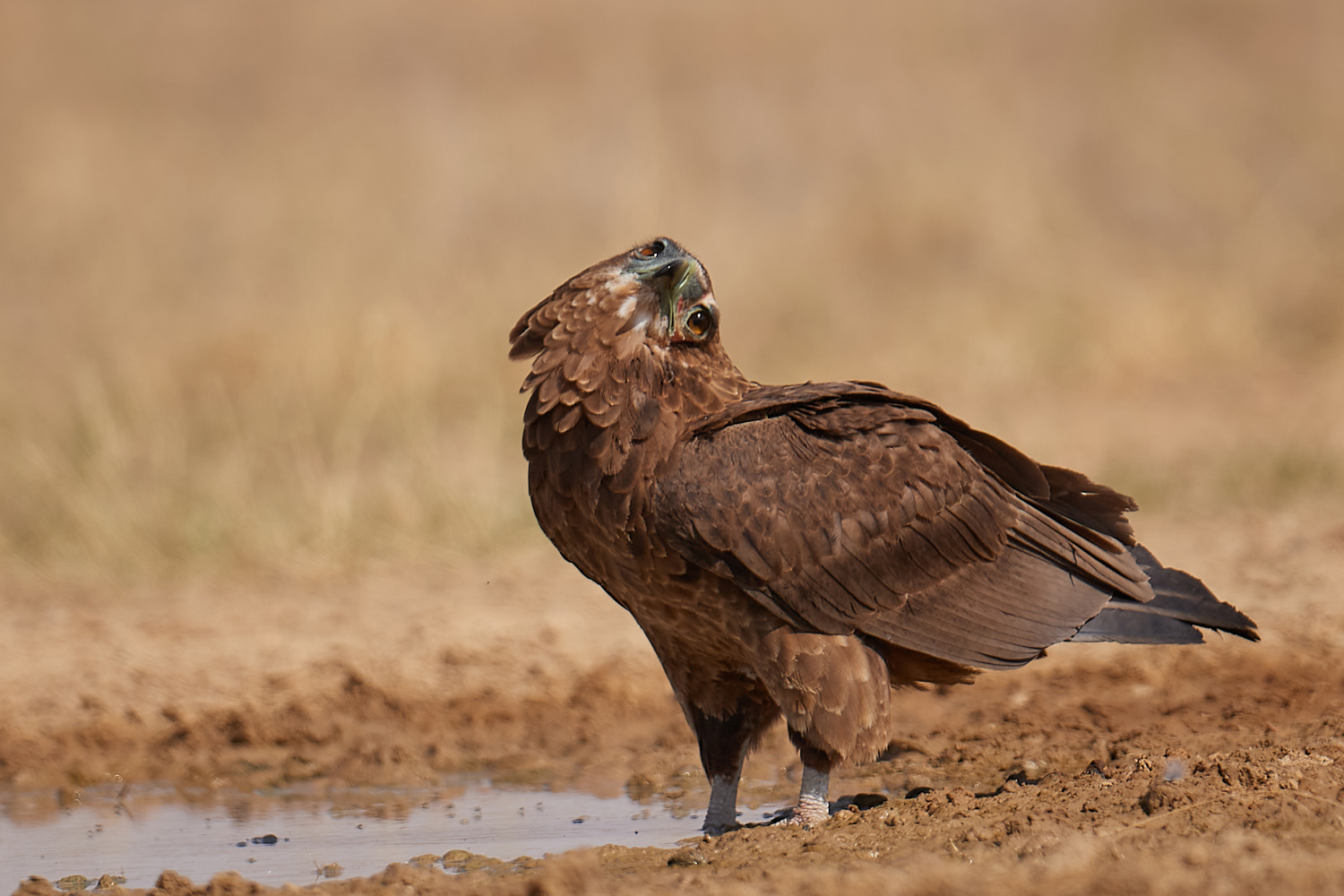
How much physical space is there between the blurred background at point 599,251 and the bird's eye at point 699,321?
3.65m

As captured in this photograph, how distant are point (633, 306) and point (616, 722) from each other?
2.13m

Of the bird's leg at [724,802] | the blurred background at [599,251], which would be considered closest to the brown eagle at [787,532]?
the bird's leg at [724,802]

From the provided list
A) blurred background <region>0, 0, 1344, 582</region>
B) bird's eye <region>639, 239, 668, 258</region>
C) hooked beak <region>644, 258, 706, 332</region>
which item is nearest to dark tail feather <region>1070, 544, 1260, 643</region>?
hooked beak <region>644, 258, 706, 332</region>

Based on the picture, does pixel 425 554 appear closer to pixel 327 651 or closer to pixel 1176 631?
pixel 327 651

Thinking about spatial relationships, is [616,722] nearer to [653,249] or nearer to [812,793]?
[812,793]

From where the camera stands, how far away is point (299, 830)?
15.5 ft

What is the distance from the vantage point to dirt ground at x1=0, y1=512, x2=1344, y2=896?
12.0 feet

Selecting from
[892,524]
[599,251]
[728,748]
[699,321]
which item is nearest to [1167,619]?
[892,524]

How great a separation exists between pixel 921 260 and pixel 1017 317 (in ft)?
7.52

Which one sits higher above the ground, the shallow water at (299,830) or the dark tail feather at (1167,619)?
the dark tail feather at (1167,619)

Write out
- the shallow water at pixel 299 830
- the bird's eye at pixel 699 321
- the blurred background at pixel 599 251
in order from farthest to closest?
the blurred background at pixel 599 251 < the shallow water at pixel 299 830 < the bird's eye at pixel 699 321

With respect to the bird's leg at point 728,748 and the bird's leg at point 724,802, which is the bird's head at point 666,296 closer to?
the bird's leg at point 728,748

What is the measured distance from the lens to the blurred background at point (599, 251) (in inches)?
325

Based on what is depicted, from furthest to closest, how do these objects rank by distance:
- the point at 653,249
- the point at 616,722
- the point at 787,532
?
1. the point at 616,722
2. the point at 653,249
3. the point at 787,532
